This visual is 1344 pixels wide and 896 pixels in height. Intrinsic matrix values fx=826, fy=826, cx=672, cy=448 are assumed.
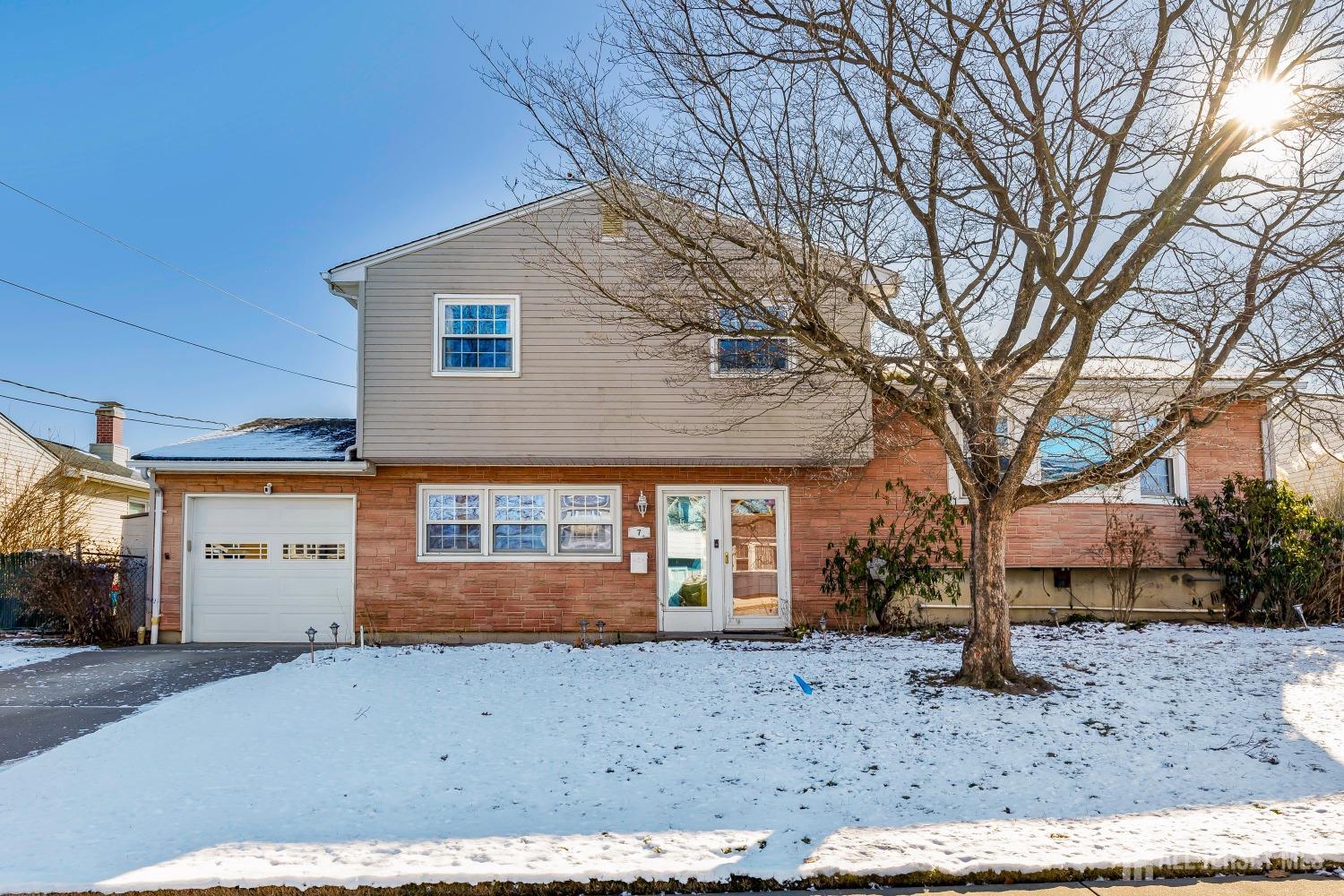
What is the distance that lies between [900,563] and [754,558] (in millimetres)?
2041

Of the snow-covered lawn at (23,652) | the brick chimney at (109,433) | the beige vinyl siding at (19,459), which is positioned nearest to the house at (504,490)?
the snow-covered lawn at (23,652)

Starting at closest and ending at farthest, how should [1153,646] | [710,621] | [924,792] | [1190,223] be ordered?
[924,792] < [1190,223] < [1153,646] < [710,621]

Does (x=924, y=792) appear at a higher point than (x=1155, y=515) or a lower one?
lower

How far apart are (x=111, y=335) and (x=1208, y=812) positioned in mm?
23237

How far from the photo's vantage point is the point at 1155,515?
1242 centimetres

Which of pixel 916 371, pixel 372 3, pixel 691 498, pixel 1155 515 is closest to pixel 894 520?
pixel 691 498

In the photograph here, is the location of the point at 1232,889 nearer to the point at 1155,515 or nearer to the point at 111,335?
the point at 1155,515

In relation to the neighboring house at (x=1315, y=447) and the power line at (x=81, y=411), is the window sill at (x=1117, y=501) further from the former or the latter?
the power line at (x=81, y=411)

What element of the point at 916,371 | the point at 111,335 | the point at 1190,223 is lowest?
the point at 916,371

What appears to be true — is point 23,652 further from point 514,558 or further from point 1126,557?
point 1126,557

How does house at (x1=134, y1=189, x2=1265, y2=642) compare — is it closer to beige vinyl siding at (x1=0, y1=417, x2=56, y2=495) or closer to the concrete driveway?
the concrete driveway

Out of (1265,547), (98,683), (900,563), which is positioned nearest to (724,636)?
(900,563)

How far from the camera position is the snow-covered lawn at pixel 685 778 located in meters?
4.25

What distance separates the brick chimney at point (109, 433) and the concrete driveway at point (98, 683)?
575 inches
